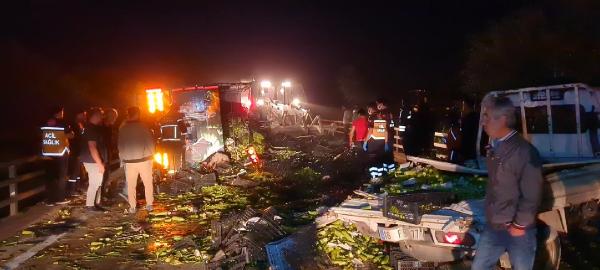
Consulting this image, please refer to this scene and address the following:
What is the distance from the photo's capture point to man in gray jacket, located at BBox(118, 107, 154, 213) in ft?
28.6

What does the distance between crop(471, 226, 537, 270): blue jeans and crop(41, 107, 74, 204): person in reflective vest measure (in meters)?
8.76

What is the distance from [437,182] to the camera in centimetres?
756

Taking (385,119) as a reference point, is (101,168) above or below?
below

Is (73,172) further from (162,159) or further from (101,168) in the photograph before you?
(162,159)

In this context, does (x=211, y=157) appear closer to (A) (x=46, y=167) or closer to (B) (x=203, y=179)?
(B) (x=203, y=179)

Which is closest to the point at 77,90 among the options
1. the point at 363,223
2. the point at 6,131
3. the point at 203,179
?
the point at 6,131

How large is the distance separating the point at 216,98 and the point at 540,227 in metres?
12.0

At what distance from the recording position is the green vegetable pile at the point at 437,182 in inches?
269

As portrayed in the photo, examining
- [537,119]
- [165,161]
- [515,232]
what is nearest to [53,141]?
[165,161]

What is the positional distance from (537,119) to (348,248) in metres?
6.72

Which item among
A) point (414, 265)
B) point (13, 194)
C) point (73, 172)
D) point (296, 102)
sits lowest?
point (414, 265)

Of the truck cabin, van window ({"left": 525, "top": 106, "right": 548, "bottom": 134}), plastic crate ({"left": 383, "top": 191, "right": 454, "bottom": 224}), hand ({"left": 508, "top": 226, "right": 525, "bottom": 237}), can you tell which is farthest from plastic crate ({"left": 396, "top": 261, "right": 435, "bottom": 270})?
van window ({"left": 525, "top": 106, "right": 548, "bottom": 134})

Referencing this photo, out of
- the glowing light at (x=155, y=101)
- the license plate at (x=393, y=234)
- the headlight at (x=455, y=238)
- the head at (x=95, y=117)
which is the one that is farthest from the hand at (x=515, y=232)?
the glowing light at (x=155, y=101)

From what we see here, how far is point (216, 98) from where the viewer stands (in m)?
15.1
